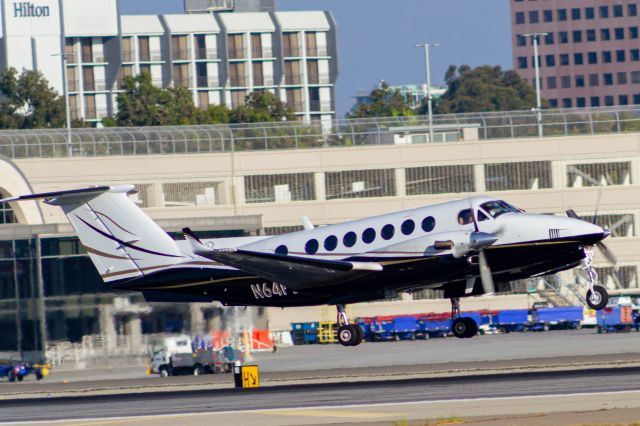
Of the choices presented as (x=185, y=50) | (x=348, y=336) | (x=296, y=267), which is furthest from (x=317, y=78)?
(x=296, y=267)

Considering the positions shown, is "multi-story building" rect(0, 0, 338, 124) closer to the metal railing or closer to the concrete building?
the metal railing

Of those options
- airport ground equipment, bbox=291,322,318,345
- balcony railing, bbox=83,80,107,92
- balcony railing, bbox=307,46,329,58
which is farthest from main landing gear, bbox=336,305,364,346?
balcony railing, bbox=307,46,329,58

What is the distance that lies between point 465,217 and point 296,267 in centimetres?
666

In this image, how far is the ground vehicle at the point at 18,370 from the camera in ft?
208

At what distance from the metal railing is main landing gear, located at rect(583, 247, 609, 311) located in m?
48.3

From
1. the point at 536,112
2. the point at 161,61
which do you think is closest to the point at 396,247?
the point at 536,112

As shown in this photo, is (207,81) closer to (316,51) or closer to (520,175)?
(316,51)

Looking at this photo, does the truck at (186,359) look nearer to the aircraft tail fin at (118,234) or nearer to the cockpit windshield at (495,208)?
the aircraft tail fin at (118,234)

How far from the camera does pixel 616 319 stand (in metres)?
79.9

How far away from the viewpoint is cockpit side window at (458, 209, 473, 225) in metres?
48.0

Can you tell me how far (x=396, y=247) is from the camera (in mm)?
48719

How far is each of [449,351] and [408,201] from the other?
25.5 metres

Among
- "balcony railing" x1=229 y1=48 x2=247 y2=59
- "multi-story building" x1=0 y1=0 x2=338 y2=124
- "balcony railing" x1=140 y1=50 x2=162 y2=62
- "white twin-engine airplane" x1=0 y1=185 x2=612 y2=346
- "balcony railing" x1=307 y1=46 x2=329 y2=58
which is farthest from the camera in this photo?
"balcony railing" x1=307 y1=46 x2=329 y2=58

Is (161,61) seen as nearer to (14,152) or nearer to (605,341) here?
(14,152)
